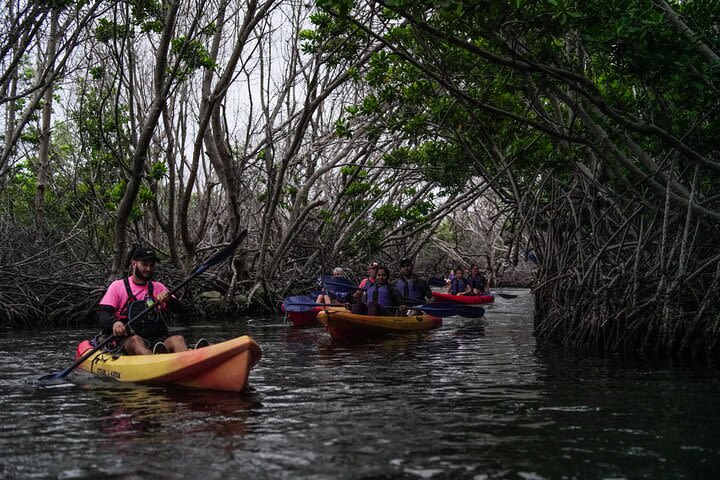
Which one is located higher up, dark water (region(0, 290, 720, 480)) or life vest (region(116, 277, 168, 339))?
life vest (region(116, 277, 168, 339))

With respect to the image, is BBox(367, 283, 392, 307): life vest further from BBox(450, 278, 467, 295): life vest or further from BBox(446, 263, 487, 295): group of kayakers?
BBox(450, 278, 467, 295): life vest

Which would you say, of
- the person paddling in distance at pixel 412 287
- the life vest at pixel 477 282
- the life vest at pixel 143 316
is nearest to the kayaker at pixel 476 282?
the life vest at pixel 477 282

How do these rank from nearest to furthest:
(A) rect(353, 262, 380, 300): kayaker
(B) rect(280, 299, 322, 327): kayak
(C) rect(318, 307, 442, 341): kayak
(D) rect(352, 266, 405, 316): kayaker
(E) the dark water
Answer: (E) the dark water
(C) rect(318, 307, 442, 341): kayak
(D) rect(352, 266, 405, 316): kayaker
(A) rect(353, 262, 380, 300): kayaker
(B) rect(280, 299, 322, 327): kayak

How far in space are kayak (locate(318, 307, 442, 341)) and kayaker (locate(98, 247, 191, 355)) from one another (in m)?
4.08

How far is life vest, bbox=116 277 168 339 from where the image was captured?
24.2 feet

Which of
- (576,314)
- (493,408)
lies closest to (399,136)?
(576,314)

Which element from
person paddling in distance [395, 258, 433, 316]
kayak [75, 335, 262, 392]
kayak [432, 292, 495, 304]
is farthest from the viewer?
kayak [432, 292, 495, 304]

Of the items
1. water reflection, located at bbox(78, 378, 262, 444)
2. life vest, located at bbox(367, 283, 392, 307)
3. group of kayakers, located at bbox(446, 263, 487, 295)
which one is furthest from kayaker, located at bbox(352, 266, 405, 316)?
group of kayakers, located at bbox(446, 263, 487, 295)

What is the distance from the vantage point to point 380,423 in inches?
215

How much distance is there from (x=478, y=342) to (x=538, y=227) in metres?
1.92

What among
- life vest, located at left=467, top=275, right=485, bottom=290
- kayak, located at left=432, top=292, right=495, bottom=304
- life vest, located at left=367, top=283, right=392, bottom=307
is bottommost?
kayak, located at left=432, top=292, right=495, bottom=304

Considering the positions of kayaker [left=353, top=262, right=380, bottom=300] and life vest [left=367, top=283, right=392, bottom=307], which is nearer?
life vest [left=367, top=283, right=392, bottom=307]

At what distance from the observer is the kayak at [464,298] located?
18.2 m

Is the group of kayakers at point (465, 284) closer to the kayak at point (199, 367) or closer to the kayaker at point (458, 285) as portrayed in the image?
the kayaker at point (458, 285)
